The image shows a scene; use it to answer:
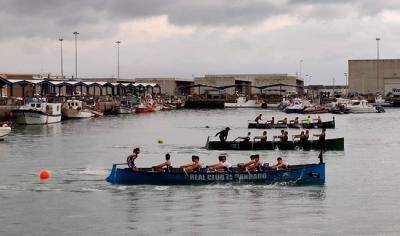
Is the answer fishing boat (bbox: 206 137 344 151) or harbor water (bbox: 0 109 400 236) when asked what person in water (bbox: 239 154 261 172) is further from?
fishing boat (bbox: 206 137 344 151)

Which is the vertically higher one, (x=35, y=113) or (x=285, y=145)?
(x=35, y=113)

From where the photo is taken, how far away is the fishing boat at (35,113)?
9806 centimetres

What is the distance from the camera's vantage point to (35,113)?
98.7 metres

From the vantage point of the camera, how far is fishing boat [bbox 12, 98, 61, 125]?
9806cm

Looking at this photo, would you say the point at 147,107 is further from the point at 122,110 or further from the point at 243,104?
the point at 243,104

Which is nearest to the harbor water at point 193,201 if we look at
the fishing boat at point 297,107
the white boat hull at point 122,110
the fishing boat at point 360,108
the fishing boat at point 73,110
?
the fishing boat at point 73,110

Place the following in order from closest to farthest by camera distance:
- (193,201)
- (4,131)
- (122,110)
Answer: (193,201) → (4,131) → (122,110)

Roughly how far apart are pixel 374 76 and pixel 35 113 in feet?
341

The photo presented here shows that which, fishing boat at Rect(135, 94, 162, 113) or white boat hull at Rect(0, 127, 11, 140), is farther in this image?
fishing boat at Rect(135, 94, 162, 113)

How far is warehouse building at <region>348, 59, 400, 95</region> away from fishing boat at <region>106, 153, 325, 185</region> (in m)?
141

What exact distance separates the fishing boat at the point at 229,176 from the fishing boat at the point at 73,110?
78.1m

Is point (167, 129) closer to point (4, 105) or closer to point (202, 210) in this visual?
point (4, 105)

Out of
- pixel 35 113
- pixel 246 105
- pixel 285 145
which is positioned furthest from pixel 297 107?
pixel 285 145

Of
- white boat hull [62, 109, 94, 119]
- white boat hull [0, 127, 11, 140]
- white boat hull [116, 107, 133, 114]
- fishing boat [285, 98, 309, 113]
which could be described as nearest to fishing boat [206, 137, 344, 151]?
white boat hull [0, 127, 11, 140]
